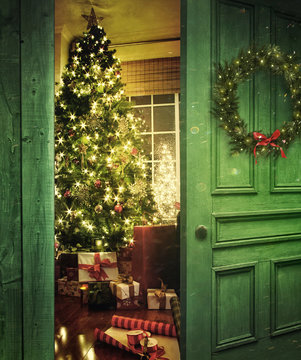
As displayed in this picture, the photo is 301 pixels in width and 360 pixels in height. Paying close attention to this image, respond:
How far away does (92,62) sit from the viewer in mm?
3266

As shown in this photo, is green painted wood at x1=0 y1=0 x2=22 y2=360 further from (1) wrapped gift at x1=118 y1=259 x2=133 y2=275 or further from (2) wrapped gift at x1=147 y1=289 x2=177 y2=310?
(1) wrapped gift at x1=118 y1=259 x2=133 y2=275

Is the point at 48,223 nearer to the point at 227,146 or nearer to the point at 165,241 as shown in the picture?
the point at 227,146

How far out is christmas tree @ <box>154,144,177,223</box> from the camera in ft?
12.7

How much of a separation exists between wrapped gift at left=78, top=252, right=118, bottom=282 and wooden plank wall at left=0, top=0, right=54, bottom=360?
1.43 m

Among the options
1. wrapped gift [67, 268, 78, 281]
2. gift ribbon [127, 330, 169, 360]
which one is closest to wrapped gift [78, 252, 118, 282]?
wrapped gift [67, 268, 78, 281]

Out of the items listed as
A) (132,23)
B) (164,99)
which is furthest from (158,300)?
(132,23)

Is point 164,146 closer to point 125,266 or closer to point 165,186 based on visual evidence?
point 165,186

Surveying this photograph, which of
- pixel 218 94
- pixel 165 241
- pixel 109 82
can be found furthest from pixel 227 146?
pixel 109 82

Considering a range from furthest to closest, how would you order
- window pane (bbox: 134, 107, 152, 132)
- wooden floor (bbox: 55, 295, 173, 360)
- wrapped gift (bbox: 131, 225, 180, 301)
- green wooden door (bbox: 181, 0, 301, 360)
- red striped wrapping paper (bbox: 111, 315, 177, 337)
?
window pane (bbox: 134, 107, 152, 132) → wrapped gift (bbox: 131, 225, 180, 301) → red striped wrapping paper (bbox: 111, 315, 177, 337) → wooden floor (bbox: 55, 295, 173, 360) → green wooden door (bbox: 181, 0, 301, 360)

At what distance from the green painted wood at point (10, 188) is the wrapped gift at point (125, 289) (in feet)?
4.04

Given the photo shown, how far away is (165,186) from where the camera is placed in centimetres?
404

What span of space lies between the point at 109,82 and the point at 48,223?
7.72 feet

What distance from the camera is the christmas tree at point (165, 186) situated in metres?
3.88

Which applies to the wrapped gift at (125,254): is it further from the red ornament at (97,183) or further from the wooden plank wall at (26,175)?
the wooden plank wall at (26,175)
